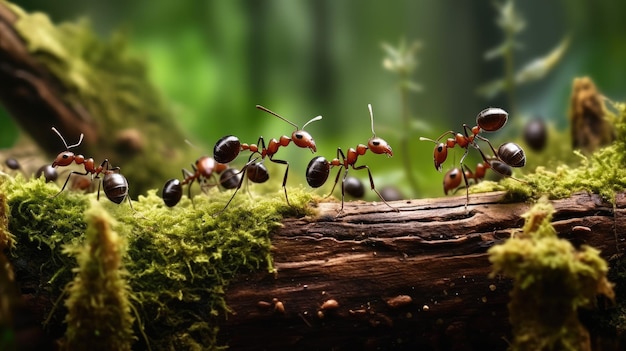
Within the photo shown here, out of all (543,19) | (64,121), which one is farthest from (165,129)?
(543,19)

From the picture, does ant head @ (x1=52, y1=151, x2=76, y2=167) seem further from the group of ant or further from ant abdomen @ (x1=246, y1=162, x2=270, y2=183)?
ant abdomen @ (x1=246, y1=162, x2=270, y2=183)

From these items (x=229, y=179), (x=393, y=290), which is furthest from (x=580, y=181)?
(x=229, y=179)

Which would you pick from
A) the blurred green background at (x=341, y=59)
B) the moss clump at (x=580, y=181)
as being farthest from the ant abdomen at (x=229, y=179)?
the blurred green background at (x=341, y=59)

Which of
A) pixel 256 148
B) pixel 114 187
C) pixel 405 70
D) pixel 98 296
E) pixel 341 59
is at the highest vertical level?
pixel 341 59

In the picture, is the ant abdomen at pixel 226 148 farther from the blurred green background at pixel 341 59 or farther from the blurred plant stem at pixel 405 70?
the blurred green background at pixel 341 59

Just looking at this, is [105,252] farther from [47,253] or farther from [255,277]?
[255,277]

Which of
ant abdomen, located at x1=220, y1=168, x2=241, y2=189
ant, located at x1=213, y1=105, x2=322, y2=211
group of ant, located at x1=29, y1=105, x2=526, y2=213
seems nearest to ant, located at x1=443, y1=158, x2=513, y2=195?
group of ant, located at x1=29, y1=105, x2=526, y2=213

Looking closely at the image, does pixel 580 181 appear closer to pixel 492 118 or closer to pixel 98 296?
pixel 492 118

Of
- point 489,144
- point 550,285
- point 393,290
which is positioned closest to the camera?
point 550,285
